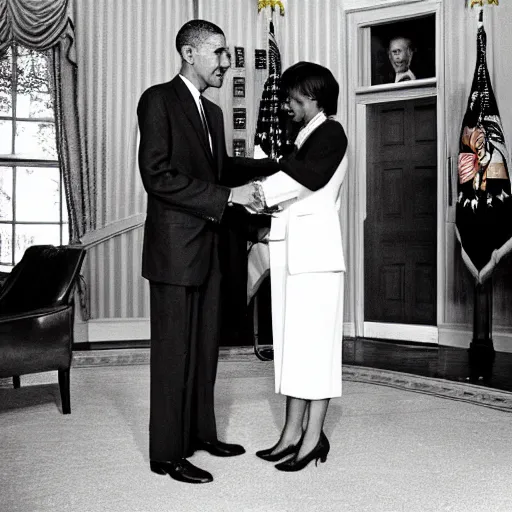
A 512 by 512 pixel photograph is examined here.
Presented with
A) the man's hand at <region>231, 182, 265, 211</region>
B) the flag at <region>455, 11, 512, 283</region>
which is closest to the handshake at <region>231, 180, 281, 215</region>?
the man's hand at <region>231, 182, 265, 211</region>

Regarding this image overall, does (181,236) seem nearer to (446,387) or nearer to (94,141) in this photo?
(446,387)

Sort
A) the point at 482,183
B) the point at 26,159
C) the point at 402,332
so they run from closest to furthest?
the point at 482,183 < the point at 26,159 < the point at 402,332

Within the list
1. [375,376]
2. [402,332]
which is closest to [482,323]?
[402,332]

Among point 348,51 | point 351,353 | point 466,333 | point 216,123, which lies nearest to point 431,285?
point 466,333

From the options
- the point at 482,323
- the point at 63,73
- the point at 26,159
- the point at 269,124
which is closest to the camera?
the point at 482,323

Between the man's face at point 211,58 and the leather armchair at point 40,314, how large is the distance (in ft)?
5.75

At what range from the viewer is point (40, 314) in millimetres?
4281

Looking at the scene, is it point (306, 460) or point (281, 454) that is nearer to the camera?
point (306, 460)

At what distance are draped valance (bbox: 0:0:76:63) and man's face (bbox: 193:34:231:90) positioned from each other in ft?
13.9

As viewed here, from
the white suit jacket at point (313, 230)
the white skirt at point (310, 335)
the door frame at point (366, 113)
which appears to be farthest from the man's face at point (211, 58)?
the door frame at point (366, 113)

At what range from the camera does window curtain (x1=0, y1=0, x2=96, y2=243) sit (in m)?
6.85

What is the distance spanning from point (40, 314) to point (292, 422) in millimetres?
1651

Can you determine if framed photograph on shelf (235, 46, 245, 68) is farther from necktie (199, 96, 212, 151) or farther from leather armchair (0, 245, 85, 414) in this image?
necktie (199, 96, 212, 151)

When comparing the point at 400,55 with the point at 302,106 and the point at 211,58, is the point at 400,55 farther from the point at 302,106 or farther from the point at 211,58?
the point at 211,58
